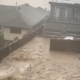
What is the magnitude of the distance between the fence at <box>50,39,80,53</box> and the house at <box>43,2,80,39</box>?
6.29 m

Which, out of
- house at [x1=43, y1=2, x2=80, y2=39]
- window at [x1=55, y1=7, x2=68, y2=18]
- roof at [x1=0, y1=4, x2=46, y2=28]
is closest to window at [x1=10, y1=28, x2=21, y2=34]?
roof at [x1=0, y1=4, x2=46, y2=28]

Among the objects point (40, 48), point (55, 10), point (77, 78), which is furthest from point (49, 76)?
point (55, 10)

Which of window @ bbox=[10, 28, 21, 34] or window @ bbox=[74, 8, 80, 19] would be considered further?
window @ bbox=[10, 28, 21, 34]

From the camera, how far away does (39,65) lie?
16.4 meters

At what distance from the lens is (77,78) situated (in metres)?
14.4

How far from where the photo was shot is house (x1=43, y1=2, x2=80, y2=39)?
25.9 meters

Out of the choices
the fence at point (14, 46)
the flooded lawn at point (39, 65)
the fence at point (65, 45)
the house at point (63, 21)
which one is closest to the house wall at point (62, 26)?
the house at point (63, 21)

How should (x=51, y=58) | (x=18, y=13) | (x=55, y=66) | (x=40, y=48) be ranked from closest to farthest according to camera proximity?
1. (x=55, y=66)
2. (x=51, y=58)
3. (x=40, y=48)
4. (x=18, y=13)

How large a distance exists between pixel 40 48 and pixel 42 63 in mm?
4663

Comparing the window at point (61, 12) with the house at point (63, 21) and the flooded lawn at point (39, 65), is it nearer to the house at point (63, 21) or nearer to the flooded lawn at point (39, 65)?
the house at point (63, 21)

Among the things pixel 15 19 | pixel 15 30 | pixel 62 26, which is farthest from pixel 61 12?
pixel 15 30

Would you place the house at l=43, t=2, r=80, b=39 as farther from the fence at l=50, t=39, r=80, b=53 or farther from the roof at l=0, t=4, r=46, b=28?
the fence at l=50, t=39, r=80, b=53

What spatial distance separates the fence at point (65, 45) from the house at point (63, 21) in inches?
248

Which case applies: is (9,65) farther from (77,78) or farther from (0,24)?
(0,24)
